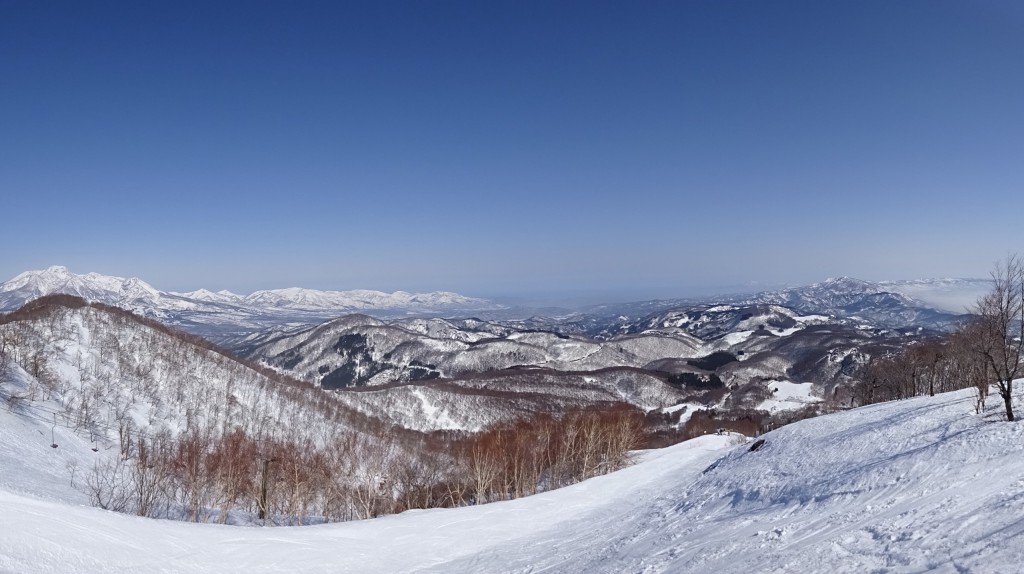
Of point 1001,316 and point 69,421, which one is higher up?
point 1001,316

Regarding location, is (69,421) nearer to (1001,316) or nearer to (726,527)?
(726,527)

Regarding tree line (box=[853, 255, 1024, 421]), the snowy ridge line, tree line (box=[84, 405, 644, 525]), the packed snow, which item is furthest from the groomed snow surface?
the packed snow

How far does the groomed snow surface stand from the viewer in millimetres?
11898

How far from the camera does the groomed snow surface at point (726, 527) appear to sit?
11.9 meters

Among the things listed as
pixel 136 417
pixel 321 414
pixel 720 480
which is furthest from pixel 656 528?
pixel 321 414

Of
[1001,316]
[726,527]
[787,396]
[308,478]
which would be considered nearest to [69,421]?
[308,478]

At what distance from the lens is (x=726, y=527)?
59.2ft

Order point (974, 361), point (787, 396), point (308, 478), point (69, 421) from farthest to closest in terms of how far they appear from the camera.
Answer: point (787, 396) < point (69, 421) < point (308, 478) < point (974, 361)

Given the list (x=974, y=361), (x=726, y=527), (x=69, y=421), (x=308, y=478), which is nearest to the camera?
(x=726, y=527)

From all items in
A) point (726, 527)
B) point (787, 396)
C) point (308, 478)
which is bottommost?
point (787, 396)

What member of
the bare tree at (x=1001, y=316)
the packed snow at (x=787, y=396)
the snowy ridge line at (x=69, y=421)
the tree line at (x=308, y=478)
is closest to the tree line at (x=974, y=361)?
the bare tree at (x=1001, y=316)

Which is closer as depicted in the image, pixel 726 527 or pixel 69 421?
pixel 726 527

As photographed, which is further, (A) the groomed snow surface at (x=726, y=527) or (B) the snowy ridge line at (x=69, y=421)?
(B) the snowy ridge line at (x=69, y=421)

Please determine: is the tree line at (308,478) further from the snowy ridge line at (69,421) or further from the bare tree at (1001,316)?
the bare tree at (1001,316)
